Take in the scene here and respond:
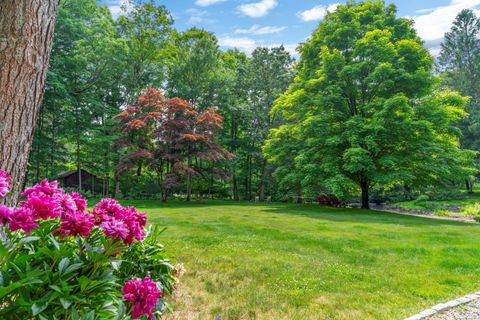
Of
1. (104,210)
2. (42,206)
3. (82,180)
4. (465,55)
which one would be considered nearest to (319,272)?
(104,210)

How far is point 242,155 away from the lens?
24.9m

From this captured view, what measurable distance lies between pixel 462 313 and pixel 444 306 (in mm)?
155

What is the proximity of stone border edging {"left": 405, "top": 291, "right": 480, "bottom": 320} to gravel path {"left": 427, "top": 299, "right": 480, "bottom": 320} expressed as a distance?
0.03m

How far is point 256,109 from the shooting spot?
2345cm

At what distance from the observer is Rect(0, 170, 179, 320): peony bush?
1493mm

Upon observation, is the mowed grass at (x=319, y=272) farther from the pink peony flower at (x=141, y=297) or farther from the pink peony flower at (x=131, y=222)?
the pink peony flower at (x=131, y=222)

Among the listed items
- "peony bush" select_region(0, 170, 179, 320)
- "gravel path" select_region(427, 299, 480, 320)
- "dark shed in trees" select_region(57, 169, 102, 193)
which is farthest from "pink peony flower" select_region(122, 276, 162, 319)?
"dark shed in trees" select_region(57, 169, 102, 193)

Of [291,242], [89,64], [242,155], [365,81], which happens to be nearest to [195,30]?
[89,64]

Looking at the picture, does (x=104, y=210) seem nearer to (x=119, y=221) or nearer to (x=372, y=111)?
(x=119, y=221)

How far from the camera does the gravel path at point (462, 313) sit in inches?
114

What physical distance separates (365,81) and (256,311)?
A: 43.0 feet

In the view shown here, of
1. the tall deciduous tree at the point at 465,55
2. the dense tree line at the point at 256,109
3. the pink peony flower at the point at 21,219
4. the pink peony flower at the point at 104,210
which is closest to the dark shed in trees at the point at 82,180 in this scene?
the dense tree line at the point at 256,109

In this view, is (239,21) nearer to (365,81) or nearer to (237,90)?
(365,81)

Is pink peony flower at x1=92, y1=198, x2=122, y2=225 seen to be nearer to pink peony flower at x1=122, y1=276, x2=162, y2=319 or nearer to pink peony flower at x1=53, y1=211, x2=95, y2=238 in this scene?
pink peony flower at x1=53, y1=211, x2=95, y2=238
